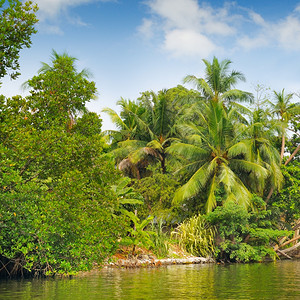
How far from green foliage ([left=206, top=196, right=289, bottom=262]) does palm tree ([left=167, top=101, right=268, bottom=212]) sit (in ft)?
3.00

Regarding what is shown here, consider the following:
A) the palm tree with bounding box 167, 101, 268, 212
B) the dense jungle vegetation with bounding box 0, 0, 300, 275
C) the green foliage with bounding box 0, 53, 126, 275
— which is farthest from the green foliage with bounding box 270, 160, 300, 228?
the green foliage with bounding box 0, 53, 126, 275

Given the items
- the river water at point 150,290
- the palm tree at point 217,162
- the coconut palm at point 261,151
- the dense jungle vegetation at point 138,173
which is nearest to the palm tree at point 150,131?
the dense jungle vegetation at point 138,173

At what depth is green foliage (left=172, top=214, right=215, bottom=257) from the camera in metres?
23.6

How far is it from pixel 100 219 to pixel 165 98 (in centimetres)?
1984

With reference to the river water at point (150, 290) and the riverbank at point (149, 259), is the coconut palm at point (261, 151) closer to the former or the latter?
the riverbank at point (149, 259)

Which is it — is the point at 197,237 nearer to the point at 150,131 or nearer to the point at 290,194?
the point at 290,194

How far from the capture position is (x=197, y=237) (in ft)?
77.8

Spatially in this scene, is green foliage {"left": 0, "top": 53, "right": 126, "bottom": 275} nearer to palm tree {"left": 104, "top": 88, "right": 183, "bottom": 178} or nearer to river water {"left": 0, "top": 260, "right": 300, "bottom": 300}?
river water {"left": 0, "top": 260, "right": 300, "bottom": 300}

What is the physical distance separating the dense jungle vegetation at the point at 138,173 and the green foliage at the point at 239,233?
75mm

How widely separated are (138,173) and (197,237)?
10.7m

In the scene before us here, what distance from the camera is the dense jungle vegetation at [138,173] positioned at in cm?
1212

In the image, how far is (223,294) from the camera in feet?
31.5

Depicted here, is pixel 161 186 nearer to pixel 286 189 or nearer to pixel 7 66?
pixel 286 189

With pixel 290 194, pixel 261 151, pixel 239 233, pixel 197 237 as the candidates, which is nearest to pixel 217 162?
pixel 261 151
